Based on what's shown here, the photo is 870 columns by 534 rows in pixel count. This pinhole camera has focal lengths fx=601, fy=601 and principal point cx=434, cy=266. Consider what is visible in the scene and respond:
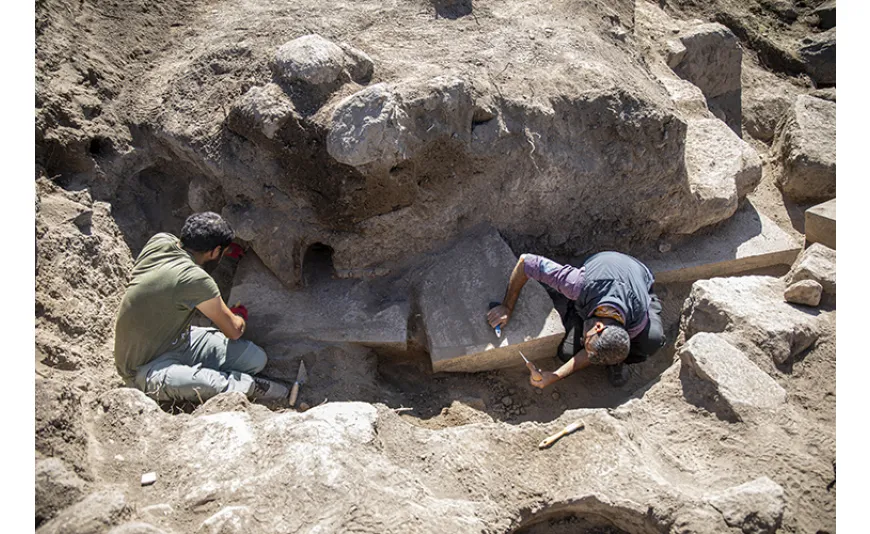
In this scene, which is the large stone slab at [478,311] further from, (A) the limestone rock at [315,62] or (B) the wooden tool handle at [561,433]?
(A) the limestone rock at [315,62]

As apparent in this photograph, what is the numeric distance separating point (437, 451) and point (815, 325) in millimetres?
2145

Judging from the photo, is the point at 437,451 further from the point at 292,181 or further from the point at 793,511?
the point at 292,181

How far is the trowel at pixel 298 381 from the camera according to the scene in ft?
10.8

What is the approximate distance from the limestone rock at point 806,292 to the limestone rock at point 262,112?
2.88 m

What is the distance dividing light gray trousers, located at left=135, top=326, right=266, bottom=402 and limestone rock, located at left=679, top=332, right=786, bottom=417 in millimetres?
2274

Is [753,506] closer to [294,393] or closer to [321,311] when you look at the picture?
[294,393]

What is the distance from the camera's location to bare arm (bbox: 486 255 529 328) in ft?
11.2

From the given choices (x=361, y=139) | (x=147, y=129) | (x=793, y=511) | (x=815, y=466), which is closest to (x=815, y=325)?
(x=815, y=466)

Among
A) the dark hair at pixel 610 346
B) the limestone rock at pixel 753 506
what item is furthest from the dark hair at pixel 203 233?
the limestone rock at pixel 753 506

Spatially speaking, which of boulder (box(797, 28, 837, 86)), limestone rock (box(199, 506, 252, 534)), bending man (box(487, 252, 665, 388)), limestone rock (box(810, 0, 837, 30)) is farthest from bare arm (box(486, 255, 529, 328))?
limestone rock (box(810, 0, 837, 30))

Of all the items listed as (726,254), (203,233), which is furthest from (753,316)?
(203,233)

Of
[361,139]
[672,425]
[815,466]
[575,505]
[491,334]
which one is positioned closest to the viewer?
[575,505]

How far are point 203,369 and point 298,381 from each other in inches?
20.2

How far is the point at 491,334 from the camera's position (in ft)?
11.3
